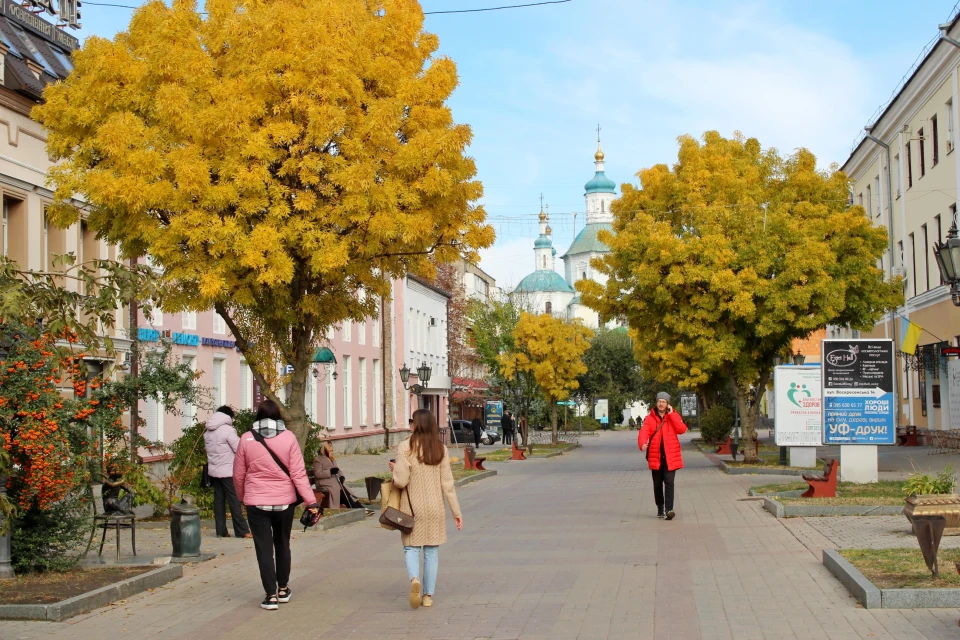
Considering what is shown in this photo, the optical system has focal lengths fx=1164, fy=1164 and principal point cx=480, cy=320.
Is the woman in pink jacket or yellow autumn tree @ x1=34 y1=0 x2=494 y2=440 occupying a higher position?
yellow autumn tree @ x1=34 y1=0 x2=494 y2=440

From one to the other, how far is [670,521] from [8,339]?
9718mm

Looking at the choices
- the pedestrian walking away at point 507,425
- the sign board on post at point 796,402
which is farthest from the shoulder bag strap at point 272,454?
the pedestrian walking away at point 507,425

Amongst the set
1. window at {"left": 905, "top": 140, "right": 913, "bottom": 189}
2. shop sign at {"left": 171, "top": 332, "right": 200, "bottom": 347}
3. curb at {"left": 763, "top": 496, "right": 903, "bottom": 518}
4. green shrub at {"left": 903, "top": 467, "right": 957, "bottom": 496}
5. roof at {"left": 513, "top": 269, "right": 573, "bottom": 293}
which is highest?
roof at {"left": 513, "top": 269, "right": 573, "bottom": 293}

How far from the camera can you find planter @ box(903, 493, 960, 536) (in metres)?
12.3

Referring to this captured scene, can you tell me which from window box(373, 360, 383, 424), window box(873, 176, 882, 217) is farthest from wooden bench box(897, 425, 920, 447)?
window box(373, 360, 383, 424)

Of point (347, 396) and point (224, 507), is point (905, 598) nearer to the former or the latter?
point (224, 507)

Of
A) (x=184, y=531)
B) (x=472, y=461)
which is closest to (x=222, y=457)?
(x=184, y=531)

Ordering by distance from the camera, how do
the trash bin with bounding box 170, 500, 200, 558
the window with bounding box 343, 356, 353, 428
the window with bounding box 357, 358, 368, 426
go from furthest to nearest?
the window with bounding box 357, 358, 368, 426
the window with bounding box 343, 356, 353, 428
the trash bin with bounding box 170, 500, 200, 558

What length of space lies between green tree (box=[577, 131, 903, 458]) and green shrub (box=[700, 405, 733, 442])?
1326 cm

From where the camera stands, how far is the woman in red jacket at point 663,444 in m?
16.4

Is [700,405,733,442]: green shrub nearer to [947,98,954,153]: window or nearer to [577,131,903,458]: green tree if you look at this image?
[577,131,903,458]: green tree

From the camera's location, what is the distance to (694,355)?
96.0 ft

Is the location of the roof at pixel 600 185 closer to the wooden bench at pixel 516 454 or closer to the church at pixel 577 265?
the church at pixel 577 265

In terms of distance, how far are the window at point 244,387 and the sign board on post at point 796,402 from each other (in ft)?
52.3
